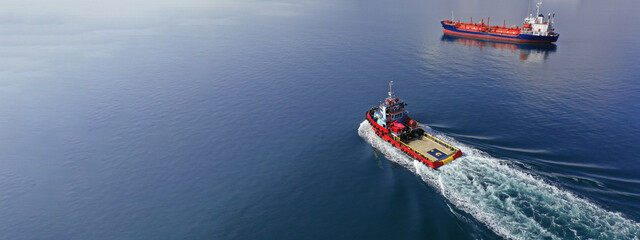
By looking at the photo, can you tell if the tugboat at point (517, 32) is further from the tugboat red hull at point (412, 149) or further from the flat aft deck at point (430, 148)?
the flat aft deck at point (430, 148)

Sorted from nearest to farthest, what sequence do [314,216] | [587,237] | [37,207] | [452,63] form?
1. [587,237]
2. [314,216]
3. [37,207]
4. [452,63]

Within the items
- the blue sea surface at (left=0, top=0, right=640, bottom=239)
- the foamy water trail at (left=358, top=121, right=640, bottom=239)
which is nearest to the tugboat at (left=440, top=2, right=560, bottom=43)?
the blue sea surface at (left=0, top=0, right=640, bottom=239)

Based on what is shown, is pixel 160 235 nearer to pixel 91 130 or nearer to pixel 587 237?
pixel 91 130

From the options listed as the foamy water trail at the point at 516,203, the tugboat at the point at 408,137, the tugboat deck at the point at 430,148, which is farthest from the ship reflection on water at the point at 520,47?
the foamy water trail at the point at 516,203

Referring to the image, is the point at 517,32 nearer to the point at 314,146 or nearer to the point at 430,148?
the point at 430,148

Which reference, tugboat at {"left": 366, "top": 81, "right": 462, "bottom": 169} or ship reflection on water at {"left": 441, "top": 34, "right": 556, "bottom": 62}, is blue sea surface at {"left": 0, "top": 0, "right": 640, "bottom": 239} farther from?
ship reflection on water at {"left": 441, "top": 34, "right": 556, "bottom": 62}

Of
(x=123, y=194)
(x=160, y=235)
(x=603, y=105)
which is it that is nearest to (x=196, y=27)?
(x=123, y=194)
